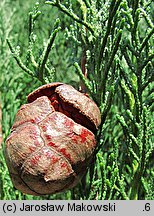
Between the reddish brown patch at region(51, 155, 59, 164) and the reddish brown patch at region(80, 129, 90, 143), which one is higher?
the reddish brown patch at region(80, 129, 90, 143)

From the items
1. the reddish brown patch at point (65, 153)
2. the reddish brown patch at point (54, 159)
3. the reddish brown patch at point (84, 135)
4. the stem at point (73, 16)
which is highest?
the stem at point (73, 16)

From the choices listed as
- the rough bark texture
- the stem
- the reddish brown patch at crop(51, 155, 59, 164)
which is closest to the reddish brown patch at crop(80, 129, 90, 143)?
the rough bark texture

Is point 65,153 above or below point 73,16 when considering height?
below

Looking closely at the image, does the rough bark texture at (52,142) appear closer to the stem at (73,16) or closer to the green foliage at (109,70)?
the green foliage at (109,70)

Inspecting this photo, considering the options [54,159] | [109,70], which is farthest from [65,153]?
[109,70]

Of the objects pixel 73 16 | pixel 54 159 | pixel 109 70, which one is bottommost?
pixel 54 159

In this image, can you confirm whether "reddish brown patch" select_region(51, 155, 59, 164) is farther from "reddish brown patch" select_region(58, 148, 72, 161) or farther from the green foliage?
the green foliage

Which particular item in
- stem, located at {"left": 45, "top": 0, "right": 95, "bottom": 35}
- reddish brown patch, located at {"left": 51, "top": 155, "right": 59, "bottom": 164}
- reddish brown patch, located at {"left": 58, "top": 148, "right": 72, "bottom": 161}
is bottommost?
reddish brown patch, located at {"left": 51, "top": 155, "right": 59, "bottom": 164}

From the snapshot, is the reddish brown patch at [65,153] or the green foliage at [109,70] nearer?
the reddish brown patch at [65,153]

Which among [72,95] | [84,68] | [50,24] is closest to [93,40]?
[84,68]

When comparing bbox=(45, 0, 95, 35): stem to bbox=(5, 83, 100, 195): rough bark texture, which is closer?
bbox=(5, 83, 100, 195): rough bark texture

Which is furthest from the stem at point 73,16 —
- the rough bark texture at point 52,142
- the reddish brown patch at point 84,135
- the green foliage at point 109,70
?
the reddish brown patch at point 84,135

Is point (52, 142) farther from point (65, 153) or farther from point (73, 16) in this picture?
point (73, 16)
